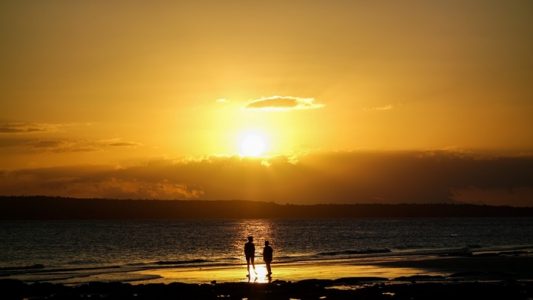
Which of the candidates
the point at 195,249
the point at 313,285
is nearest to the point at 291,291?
the point at 313,285

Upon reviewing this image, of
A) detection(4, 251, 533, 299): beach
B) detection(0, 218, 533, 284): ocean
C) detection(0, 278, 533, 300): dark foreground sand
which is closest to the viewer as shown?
detection(0, 278, 533, 300): dark foreground sand

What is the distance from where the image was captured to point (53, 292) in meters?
35.2

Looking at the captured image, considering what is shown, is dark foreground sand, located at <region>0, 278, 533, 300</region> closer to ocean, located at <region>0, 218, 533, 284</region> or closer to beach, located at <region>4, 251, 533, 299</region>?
beach, located at <region>4, 251, 533, 299</region>

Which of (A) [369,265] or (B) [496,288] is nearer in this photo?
(B) [496,288]

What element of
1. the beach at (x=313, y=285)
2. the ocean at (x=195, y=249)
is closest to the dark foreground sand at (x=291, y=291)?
the beach at (x=313, y=285)

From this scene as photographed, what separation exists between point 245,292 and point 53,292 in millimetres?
9970

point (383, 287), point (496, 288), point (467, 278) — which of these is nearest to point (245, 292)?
point (383, 287)

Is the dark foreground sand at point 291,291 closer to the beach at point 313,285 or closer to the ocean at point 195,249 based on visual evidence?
the beach at point 313,285

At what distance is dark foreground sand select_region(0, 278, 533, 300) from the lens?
31.0 m

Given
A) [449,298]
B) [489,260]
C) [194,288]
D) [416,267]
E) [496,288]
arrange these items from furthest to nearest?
[489,260] → [416,267] → [194,288] → [496,288] → [449,298]

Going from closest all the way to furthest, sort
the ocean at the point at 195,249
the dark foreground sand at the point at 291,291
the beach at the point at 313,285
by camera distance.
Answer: the dark foreground sand at the point at 291,291 < the beach at the point at 313,285 < the ocean at the point at 195,249

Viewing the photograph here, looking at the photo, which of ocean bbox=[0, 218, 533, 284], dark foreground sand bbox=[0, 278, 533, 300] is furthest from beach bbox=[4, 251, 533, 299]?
ocean bbox=[0, 218, 533, 284]

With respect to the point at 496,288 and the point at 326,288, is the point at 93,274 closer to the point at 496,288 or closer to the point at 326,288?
the point at 326,288

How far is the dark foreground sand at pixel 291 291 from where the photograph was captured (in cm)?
3097
